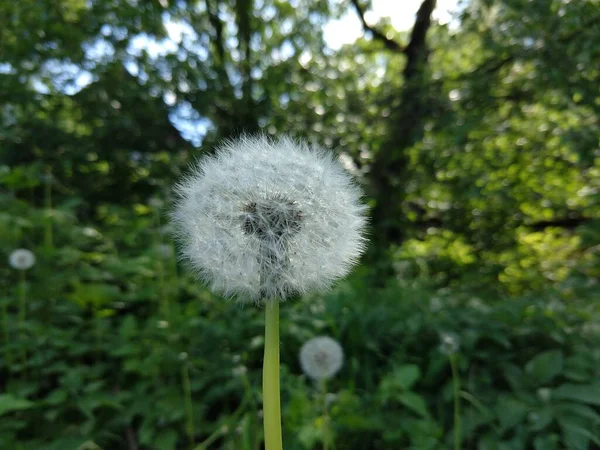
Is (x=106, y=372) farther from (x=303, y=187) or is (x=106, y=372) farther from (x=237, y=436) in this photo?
(x=303, y=187)

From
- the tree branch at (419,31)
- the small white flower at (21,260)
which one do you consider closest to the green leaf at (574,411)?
the small white flower at (21,260)

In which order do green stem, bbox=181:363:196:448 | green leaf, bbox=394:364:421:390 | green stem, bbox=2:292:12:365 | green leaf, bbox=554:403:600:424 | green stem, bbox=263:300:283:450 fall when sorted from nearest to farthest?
green stem, bbox=263:300:283:450
green leaf, bbox=554:403:600:424
green leaf, bbox=394:364:421:390
green stem, bbox=181:363:196:448
green stem, bbox=2:292:12:365

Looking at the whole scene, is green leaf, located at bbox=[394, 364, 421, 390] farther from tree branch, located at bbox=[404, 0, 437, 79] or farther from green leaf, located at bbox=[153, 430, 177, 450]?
tree branch, located at bbox=[404, 0, 437, 79]

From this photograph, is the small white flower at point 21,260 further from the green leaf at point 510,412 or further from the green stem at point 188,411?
the green leaf at point 510,412

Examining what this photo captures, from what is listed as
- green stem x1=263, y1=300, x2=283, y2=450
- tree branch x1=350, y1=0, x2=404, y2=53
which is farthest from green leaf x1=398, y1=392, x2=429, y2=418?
tree branch x1=350, y1=0, x2=404, y2=53

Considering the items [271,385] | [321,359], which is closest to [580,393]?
[321,359]
